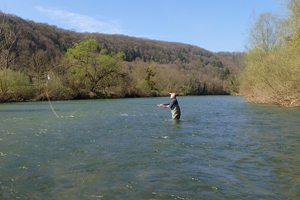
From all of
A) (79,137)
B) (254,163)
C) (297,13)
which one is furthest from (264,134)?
(297,13)

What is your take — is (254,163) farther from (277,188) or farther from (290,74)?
(290,74)

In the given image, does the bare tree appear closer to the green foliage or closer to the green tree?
the green foliage

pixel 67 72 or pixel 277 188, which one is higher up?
pixel 67 72

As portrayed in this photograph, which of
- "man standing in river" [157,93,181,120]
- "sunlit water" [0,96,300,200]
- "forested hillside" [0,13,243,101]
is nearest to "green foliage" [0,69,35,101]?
"forested hillside" [0,13,243,101]

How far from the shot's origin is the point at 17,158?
7898 millimetres

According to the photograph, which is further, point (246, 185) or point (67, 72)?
point (67, 72)

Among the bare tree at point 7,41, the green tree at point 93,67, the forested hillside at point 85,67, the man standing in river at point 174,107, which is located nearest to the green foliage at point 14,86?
the forested hillside at point 85,67

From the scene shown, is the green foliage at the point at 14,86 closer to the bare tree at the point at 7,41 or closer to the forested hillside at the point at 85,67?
the forested hillside at the point at 85,67

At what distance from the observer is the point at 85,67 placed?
5334cm

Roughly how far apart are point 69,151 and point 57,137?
2.83 metres

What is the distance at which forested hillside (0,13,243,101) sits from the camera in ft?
139

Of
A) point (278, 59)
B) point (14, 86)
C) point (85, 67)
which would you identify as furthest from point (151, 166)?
point (85, 67)

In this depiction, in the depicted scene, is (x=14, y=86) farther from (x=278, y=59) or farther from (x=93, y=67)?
(x=278, y=59)

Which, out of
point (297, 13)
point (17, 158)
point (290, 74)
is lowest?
point (17, 158)
